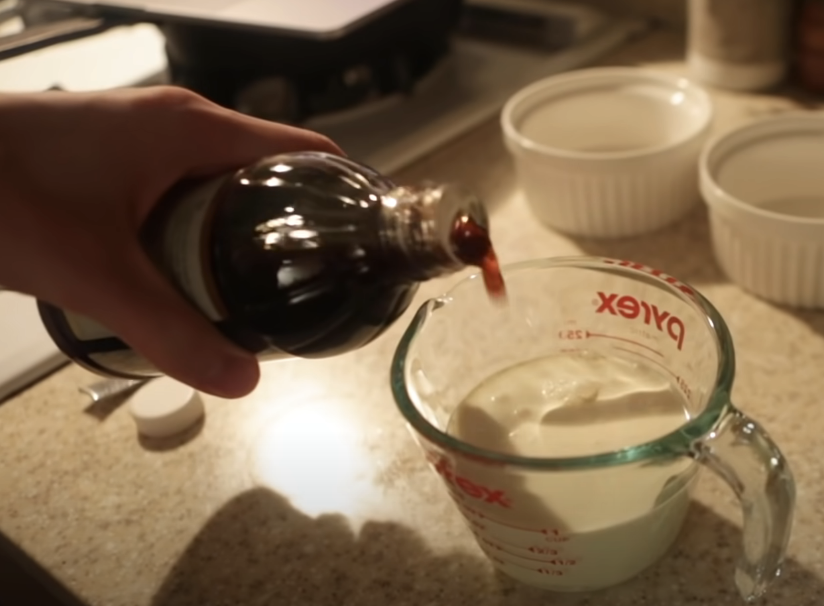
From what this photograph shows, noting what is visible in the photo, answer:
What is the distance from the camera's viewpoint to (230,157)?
1.68 feet

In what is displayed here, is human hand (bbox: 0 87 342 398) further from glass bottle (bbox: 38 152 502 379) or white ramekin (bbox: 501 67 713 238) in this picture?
white ramekin (bbox: 501 67 713 238)

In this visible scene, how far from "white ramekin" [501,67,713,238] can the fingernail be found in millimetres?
355

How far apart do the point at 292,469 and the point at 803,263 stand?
359 millimetres

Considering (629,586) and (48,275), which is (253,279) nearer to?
(48,275)

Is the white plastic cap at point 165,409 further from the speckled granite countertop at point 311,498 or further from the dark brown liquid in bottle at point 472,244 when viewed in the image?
the dark brown liquid in bottle at point 472,244

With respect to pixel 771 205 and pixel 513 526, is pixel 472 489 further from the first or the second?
pixel 771 205

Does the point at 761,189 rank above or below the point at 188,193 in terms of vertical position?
below

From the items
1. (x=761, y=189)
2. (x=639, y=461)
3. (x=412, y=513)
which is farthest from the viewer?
(x=761, y=189)

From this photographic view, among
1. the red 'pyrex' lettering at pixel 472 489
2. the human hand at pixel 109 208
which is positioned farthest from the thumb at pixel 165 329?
the red 'pyrex' lettering at pixel 472 489

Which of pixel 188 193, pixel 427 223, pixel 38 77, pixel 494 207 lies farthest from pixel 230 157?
pixel 38 77

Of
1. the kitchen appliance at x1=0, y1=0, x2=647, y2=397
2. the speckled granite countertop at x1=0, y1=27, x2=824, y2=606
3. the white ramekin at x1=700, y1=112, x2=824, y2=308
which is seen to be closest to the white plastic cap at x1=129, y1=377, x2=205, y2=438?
the speckled granite countertop at x1=0, y1=27, x2=824, y2=606

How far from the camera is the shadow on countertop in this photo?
0.49 m

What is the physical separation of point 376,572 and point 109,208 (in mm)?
236

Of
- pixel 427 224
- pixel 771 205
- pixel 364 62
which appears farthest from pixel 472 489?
pixel 364 62
